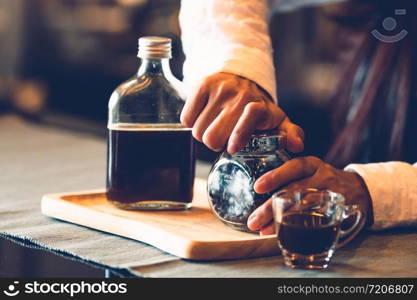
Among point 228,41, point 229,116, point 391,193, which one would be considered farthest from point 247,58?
point 391,193

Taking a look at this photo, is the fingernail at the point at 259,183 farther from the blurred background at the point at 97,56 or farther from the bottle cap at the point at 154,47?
the blurred background at the point at 97,56

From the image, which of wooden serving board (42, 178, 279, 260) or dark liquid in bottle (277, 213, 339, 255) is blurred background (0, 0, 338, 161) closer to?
wooden serving board (42, 178, 279, 260)

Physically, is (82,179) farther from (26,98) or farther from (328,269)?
(26,98)

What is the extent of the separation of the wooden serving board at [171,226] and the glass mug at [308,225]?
0.17 ft

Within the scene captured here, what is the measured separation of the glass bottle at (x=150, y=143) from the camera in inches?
40.7

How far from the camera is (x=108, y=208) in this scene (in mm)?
1079

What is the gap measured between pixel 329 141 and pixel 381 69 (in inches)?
11.6

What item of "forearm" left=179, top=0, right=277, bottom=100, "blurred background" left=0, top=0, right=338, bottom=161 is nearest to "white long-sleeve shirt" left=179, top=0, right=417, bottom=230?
"forearm" left=179, top=0, right=277, bottom=100

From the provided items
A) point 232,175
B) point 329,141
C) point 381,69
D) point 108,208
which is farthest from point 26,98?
point 232,175

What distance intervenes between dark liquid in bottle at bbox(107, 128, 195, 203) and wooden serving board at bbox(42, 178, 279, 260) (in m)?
0.03

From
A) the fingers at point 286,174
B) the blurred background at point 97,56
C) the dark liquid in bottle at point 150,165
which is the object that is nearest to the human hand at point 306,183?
the fingers at point 286,174

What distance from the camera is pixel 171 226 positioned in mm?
967

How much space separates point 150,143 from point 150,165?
29 mm

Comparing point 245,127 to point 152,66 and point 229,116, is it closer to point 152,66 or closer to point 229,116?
point 229,116
